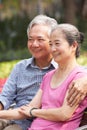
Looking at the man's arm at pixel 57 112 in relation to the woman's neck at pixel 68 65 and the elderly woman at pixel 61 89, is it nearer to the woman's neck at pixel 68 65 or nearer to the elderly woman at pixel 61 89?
the elderly woman at pixel 61 89

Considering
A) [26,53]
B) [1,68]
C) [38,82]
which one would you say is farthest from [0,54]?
[38,82]

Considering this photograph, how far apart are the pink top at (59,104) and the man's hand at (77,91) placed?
0.07m

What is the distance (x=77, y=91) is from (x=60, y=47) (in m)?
0.44

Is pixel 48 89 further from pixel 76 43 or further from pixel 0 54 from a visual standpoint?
pixel 0 54

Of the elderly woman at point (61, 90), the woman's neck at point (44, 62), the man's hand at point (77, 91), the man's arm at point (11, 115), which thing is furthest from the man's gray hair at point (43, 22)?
the man's hand at point (77, 91)

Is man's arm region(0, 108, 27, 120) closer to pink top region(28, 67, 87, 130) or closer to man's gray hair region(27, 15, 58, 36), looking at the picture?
pink top region(28, 67, 87, 130)

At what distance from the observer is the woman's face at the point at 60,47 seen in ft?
13.0

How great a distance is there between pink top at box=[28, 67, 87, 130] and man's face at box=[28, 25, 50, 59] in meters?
0.54

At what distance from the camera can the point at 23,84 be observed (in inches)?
182

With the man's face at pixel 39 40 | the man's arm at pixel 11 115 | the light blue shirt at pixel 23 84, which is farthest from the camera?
the light blue shirt at pixel 23 84

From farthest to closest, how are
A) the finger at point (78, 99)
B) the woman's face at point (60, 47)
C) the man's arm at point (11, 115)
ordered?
the man's arm at point (11, 115) < the woman's face at point (60, 47) < the finger at point (78, 99)

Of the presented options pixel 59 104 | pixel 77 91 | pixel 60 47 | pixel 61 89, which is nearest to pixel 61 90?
pixel 61 89

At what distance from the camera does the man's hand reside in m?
3.71

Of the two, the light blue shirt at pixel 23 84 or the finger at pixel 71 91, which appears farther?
the light blue shirt at pixel 23 84
